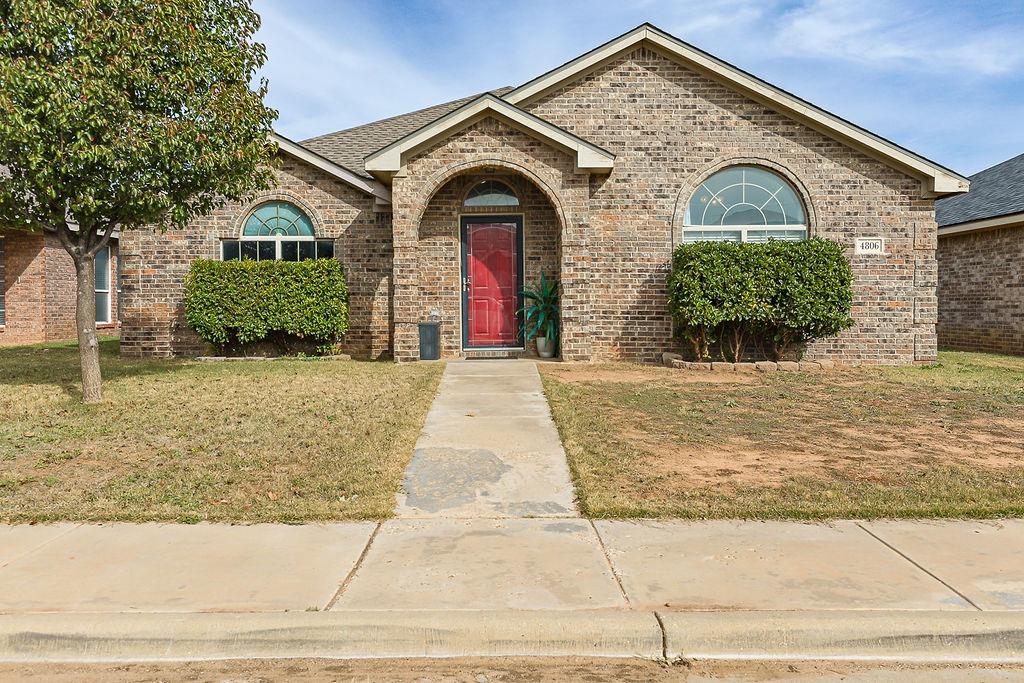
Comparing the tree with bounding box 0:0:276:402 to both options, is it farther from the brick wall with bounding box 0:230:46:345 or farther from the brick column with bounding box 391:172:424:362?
the brick wall with bounding box 0:230:46:345

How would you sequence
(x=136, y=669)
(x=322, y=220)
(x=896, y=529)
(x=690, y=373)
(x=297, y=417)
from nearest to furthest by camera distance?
(x=136, y=669), (x=896, y=529), (x=297, y=417), (x=690, y=373), (x=322, y=220)

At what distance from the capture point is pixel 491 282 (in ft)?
45.8

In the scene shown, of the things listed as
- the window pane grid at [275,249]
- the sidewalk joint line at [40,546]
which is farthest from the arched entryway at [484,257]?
the sidewalk joint line at [40,546]

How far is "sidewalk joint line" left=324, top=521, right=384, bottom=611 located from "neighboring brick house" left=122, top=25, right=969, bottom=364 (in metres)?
8.39

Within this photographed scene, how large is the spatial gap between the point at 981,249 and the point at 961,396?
9.33m

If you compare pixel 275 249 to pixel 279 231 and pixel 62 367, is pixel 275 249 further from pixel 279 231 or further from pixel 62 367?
pixel 62 367

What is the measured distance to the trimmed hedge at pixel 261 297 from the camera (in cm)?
1305

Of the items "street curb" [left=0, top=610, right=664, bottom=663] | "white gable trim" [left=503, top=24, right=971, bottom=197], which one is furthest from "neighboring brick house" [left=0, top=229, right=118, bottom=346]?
"street curb" [left=0, top=610, right=664, bottom=663]

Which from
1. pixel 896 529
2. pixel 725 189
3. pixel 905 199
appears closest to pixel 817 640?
Answer: pixel 896 529

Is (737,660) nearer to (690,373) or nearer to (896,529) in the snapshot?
(896,529)

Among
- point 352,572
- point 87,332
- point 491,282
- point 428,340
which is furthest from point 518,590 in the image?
point 491,282

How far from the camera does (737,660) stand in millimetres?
3051

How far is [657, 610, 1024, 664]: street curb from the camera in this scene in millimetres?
3078

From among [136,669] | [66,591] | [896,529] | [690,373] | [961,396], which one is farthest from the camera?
[690,373]
